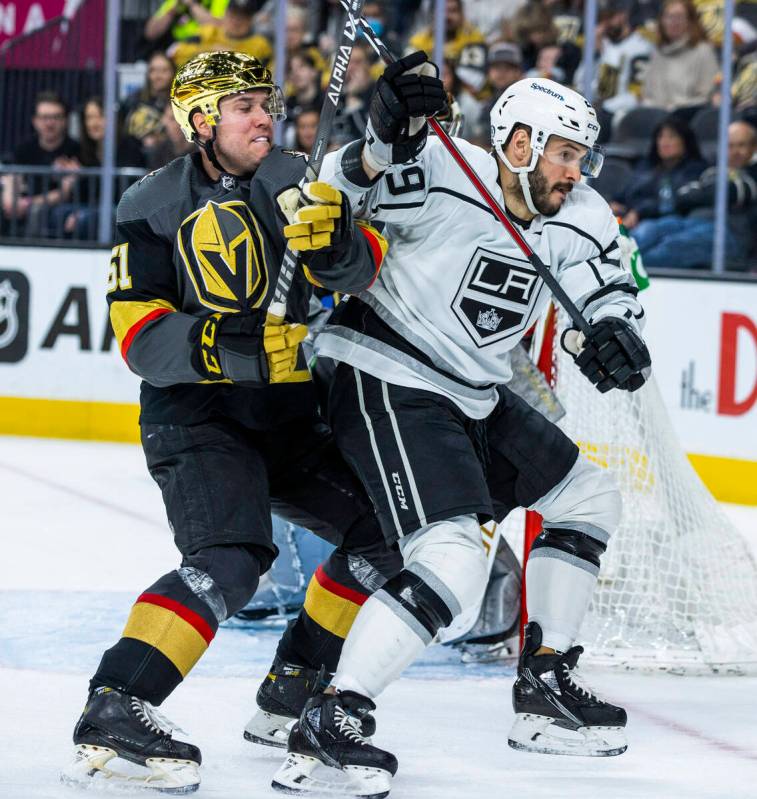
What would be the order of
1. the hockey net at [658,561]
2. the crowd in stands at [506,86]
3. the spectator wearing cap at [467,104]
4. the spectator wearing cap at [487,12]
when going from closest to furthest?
the hockey net at [658,561], the crowd in stands at [506,86], the spectator wearing cap at [467,104], the spectator wearing cap at [487,12]

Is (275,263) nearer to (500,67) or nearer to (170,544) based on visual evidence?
(170,544)

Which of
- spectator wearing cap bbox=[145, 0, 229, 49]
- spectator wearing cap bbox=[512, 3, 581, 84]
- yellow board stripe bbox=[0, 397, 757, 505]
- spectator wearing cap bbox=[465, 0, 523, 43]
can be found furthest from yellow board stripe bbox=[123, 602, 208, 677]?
spectator wearing cap bbox=[145, 0, 229, 49]

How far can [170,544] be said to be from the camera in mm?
4668

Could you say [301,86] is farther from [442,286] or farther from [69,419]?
[442,286]

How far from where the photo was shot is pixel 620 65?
6918 mm

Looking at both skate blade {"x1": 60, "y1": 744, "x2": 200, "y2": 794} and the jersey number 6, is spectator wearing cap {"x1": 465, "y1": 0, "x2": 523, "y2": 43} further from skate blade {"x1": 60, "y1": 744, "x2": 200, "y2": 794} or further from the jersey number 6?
skate blade {"x1": 60, "y1": 744, "x2": 200, "y2": 794}

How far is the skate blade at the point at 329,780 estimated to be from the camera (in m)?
2.46

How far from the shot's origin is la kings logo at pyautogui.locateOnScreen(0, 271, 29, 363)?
661 centimetres

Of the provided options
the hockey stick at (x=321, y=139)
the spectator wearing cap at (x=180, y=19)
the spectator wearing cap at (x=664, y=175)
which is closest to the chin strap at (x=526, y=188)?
the hockey stick at (x=321, y=139)

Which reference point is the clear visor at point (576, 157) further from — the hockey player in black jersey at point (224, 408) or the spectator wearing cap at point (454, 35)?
the spectator wearing cap at point (454, 35)

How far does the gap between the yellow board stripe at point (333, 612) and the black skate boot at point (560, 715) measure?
1.05 feet

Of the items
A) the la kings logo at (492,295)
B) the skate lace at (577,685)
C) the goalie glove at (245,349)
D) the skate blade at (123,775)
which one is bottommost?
the skate blade at (123,775)

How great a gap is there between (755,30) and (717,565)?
12.6 feet

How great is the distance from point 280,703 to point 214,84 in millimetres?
1048
